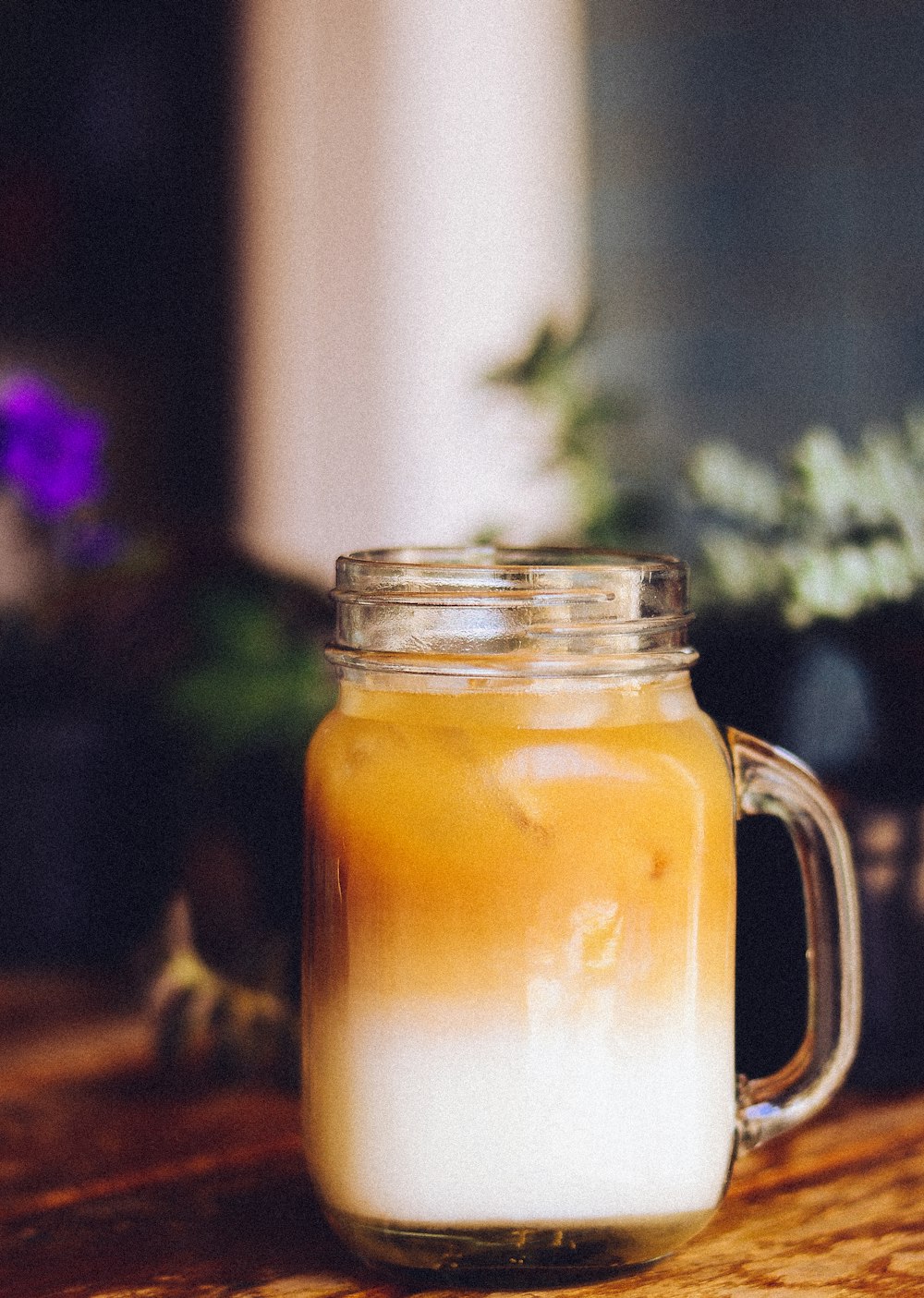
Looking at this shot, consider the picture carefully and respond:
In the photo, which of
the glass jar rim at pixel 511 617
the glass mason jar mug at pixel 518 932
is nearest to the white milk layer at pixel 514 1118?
the glass mason jar mug at pixel 518 932

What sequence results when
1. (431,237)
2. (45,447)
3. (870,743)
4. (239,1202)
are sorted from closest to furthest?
(239,1202) < (870,743) < (45,447) < (431,237)

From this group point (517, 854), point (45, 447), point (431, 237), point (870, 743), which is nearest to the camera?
point (517, 854)

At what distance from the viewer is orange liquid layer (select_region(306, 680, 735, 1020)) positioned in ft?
1.69

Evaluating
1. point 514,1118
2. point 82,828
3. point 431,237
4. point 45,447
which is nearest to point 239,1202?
point 514,1118

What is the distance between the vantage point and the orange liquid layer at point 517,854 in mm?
516

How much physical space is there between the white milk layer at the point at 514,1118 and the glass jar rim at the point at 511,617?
0.41ft

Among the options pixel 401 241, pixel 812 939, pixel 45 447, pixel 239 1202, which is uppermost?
pixel 401 241

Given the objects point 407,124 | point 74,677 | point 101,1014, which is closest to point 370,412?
point 407,124

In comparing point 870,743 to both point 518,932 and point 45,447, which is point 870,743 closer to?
point 518,932

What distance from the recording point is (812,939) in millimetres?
613

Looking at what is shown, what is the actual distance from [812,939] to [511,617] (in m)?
0.20

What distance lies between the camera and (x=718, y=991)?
0.56 m

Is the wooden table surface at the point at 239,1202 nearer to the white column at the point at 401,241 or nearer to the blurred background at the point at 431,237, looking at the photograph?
the blurred background at the point at 431,237

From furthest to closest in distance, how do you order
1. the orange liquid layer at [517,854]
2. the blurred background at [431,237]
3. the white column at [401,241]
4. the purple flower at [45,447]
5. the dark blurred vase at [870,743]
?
the white column at [401,241] → the blurred background at [431,237] → the purple flower at [45,447] → the dark blurred vase at [870,743] → the orange liquid layer at [517,854]
